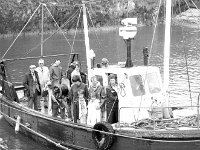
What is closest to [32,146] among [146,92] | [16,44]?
[146,92]

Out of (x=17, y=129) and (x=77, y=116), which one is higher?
(x=77, y=116)

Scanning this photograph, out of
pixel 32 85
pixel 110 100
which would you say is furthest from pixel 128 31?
pixel 32 85

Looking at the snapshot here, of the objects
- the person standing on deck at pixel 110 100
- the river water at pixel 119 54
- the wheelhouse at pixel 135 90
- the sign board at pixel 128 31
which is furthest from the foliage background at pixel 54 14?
the person standing on deck at pixel 110 100

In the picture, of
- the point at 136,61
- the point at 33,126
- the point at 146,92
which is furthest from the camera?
the point at 136,61

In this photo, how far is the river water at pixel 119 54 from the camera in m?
22.6

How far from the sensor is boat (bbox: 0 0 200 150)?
34.1ft

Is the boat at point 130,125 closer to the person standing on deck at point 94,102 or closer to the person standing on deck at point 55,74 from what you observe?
the person standing on deck at point 94,102

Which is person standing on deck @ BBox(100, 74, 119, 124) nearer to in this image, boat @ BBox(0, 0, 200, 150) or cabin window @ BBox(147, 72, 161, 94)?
boat @ BBox(0, 0, 200, 150)

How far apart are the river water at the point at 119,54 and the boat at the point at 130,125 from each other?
1.37m

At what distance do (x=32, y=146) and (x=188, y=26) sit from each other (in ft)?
199

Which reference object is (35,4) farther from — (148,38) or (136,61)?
(136,61)

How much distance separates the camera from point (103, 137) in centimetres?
1129

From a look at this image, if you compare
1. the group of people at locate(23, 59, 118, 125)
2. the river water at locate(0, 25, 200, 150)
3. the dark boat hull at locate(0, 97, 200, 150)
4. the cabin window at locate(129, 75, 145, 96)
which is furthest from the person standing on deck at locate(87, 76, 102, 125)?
the river water at locate(0, 25, 200, 150)

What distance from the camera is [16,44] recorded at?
176ft
